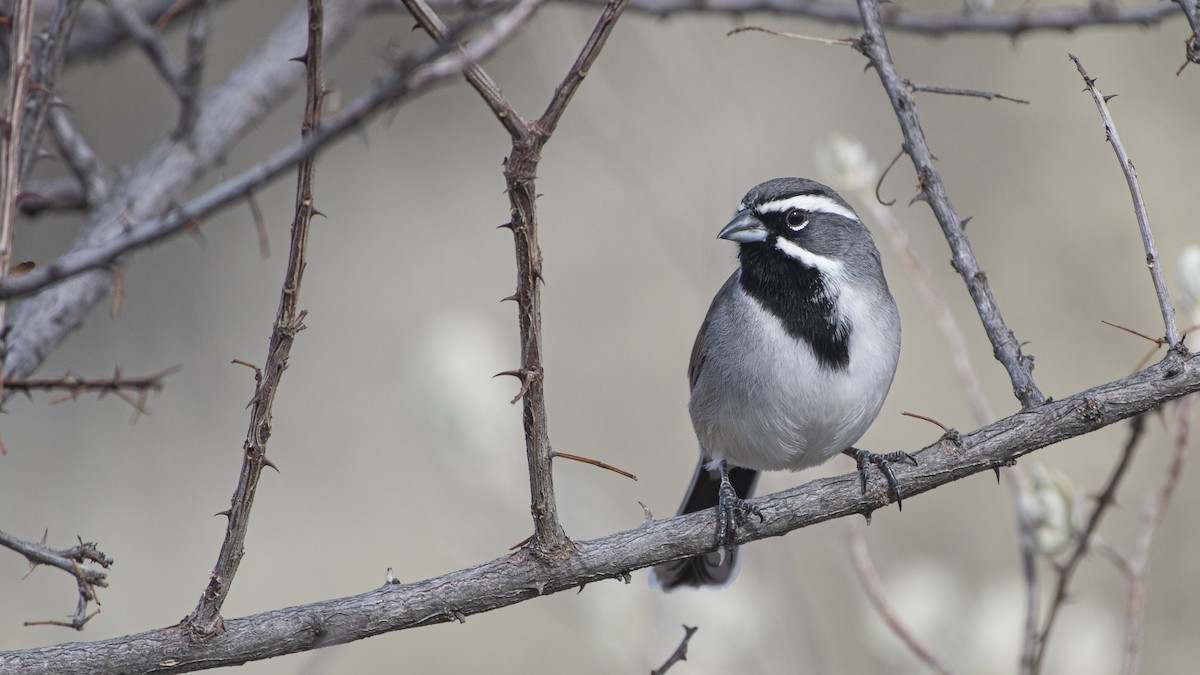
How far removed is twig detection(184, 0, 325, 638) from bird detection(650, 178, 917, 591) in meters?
1.98

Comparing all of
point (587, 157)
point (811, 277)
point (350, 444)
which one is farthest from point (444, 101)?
point (811, 277)

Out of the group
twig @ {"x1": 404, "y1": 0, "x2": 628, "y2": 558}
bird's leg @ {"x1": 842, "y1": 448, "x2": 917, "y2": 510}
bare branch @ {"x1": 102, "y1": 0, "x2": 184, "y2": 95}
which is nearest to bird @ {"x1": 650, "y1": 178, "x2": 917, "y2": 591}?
bird's leg @ {"x1": 842, "y1": 448, "x2": 917, "y2": 510}

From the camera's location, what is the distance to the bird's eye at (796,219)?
4473 mm

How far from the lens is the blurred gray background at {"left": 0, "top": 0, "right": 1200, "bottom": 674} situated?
27.2ft

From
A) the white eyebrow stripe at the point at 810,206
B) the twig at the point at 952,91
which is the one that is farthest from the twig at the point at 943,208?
the white eyebrow stripe at the point at 810,206

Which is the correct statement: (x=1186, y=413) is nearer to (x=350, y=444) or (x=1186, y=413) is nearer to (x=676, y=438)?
(x=676, y=438)

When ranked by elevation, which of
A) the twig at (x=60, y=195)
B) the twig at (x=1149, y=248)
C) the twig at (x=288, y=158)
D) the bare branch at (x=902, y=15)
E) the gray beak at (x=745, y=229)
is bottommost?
the twig at (x=288, y=158)

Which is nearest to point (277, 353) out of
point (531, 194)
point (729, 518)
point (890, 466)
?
point (531, 194)

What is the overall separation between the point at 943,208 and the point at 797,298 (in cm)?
105

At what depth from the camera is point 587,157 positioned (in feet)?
35.0

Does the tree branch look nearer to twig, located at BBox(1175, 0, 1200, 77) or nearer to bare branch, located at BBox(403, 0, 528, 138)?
bare branch, located at BBox(403, 0, 528, 138)

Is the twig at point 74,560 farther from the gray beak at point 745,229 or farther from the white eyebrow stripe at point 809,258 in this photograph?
the white eyebrow stripe at point 809,258

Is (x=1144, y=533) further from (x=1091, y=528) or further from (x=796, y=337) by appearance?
(x=796, y=337)

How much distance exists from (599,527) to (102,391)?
3.20 metres
